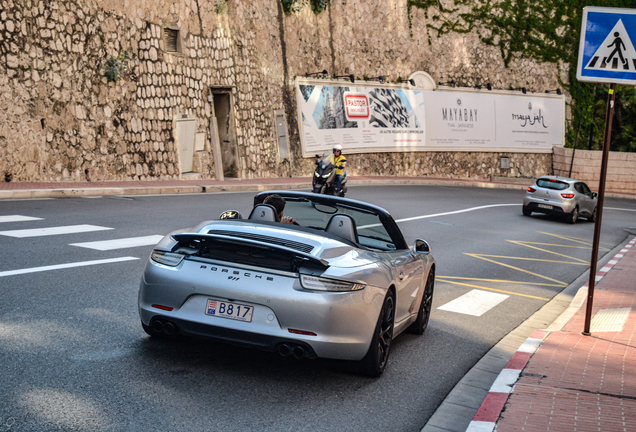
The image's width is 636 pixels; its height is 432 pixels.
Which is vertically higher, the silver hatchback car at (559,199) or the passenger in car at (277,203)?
the passenger in car at (277,203)

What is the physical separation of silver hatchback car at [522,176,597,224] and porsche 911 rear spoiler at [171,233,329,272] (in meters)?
19.7

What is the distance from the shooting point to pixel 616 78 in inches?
277

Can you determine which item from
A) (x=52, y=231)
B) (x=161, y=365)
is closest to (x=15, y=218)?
(x=52, y=231)

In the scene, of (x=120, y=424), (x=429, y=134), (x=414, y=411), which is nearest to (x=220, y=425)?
(x=120, y=424)

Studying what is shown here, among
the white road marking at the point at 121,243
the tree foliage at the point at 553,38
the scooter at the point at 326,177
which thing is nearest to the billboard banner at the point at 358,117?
the tree foliage at the point at 553,38

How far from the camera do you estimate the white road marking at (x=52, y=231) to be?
10.5 meters

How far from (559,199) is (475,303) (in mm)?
15086

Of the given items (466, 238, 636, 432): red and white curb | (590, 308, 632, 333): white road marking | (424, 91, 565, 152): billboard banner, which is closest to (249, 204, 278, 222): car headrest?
(466, 238, 636, 432): red and white curb

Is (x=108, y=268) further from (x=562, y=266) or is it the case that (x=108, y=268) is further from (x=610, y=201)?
(x=610, y=201)

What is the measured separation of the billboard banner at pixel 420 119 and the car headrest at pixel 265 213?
27869 mm

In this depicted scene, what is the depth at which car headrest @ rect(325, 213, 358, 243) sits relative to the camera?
5.67 meters

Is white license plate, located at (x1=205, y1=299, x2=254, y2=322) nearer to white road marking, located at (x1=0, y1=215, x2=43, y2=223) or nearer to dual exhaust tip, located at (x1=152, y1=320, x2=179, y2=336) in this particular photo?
dual exhaust tip, located at (x1=152, y1=320, x2=179, y2=336)

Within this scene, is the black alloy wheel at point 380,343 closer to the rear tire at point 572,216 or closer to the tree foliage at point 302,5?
the rear tire at point 572,216

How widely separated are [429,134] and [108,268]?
115ft
